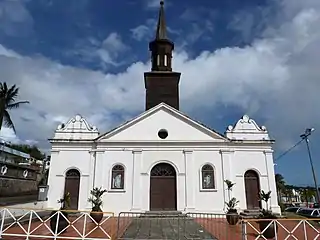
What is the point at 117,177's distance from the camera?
19.8 metres

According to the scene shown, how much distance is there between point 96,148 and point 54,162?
305 centimetres

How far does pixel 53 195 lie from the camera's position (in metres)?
19.5

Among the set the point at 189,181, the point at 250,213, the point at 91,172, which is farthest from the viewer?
the point at 91,172

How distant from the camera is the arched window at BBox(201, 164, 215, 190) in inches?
768

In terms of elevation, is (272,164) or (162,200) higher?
(272,164)

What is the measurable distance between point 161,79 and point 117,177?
909cm

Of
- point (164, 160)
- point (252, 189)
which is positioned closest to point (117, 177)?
point (164, 160)

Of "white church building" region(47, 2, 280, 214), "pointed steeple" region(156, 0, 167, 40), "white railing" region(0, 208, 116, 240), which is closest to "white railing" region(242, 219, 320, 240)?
"white railing" region(0, 208, 116, 240)

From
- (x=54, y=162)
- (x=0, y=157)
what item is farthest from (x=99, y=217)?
(x=0, y=157)

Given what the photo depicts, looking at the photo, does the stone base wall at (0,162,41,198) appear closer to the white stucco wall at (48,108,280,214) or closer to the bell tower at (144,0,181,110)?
the white stucco wall at (48,108,280,214)

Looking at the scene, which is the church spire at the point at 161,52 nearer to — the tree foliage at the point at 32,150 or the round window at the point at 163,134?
the round window at the point at 163,134

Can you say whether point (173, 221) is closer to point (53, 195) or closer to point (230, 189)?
point (230, 189)

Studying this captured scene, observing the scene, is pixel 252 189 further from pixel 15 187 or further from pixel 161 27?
pixel 15 187

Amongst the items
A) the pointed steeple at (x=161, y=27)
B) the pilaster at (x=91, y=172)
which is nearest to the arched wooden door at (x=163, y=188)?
the pilaster at (x=91, y=172)
